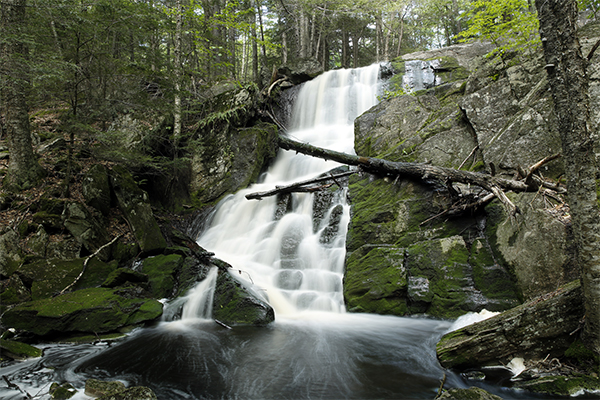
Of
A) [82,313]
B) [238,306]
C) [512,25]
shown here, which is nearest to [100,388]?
[82,313]

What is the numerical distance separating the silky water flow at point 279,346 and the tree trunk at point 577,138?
1.41 m

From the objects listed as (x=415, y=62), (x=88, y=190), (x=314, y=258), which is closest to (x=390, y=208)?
(x=314, y=258)

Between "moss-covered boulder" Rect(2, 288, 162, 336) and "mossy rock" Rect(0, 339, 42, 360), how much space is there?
50 cm

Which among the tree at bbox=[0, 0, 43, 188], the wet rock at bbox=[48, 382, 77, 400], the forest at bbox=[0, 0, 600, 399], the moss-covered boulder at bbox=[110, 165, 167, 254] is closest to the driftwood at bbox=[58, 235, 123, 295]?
the forest at bbox=[0, 0, 600, 399]

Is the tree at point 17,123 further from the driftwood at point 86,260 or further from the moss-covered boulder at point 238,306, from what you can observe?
the moss-covered boulder at point 238,306

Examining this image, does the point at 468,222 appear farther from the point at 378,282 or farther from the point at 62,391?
the point at 62,391

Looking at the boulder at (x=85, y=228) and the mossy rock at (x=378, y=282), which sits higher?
the boulder at (x=85, y=228)

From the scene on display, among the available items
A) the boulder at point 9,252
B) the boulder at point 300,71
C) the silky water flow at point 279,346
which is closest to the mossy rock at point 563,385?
the silky water flow at point 279,346

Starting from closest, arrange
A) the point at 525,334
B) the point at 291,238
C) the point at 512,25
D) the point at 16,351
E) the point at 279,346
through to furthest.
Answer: the point at 525,334
the point at 16,351
the point at 279,346
the point at 512,25
the point at 291,238

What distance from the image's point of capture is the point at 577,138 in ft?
10.1

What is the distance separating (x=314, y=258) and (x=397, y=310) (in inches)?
95.5

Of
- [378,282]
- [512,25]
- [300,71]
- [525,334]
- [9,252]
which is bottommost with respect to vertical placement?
[378,282]

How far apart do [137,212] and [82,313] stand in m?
3.10

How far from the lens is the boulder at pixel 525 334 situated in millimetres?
3441
